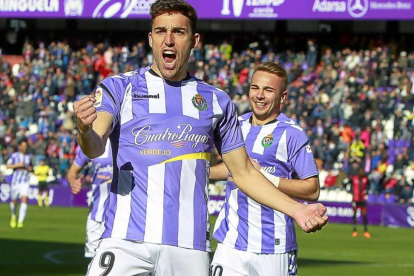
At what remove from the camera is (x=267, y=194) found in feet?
17.9

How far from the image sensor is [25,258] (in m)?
17.0

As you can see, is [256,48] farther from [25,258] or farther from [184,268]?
[184,268]

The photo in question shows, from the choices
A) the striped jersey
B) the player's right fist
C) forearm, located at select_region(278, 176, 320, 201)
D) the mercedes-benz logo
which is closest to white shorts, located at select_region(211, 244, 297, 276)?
forearm, located at select_region(278, 176, 320, 201)

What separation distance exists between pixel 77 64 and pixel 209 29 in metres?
6.12

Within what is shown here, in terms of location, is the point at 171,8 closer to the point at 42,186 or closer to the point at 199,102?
the point at 199,102

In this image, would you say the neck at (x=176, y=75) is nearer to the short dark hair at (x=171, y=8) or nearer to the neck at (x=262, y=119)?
the short dark hair at (x=171, y=8)

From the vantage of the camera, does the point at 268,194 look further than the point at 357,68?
No

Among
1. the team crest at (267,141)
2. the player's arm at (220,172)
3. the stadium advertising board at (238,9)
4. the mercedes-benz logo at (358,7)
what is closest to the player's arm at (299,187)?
the team crest at (267,141)

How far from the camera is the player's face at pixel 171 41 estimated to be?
209 inches

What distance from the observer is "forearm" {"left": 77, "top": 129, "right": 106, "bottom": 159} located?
476cm

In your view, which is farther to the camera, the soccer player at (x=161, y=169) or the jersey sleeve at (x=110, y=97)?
the soccer player at (x=161, y=169)

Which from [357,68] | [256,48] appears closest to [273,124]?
[357,68]

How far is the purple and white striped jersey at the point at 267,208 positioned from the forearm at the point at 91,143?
3.07 m

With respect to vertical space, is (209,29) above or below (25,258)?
above
